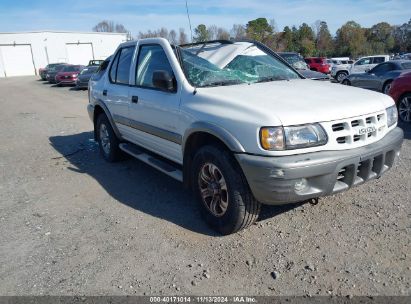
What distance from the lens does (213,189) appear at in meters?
3.64

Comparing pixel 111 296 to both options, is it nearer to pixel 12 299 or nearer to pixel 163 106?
pixel 12 299

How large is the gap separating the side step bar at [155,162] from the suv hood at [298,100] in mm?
991

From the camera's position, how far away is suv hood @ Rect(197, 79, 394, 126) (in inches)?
121

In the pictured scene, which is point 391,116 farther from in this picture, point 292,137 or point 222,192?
point 222,192

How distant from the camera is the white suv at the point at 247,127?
3033mm

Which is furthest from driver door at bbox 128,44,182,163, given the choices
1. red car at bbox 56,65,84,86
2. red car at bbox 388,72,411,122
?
red car at bbox 56,65,84,86

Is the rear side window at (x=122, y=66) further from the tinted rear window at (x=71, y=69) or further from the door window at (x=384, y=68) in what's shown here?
the tinted rear window at (x=71, y=69)

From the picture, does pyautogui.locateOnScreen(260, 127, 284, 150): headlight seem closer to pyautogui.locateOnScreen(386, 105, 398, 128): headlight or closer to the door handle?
pyautogui.locateOnScreen(386, 105, 398, 128): headlight

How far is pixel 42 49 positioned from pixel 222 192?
60.0m

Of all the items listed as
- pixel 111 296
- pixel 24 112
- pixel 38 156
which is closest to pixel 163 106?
pixel 111 296

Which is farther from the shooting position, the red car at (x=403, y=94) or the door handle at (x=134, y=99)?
the red car at (x=403, y=94)

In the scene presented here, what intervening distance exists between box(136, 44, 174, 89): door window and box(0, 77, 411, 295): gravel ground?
141cm

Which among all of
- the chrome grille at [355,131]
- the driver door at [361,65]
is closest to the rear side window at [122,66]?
the chrome grille at [355,131]

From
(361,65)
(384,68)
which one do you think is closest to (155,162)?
(384,68)
